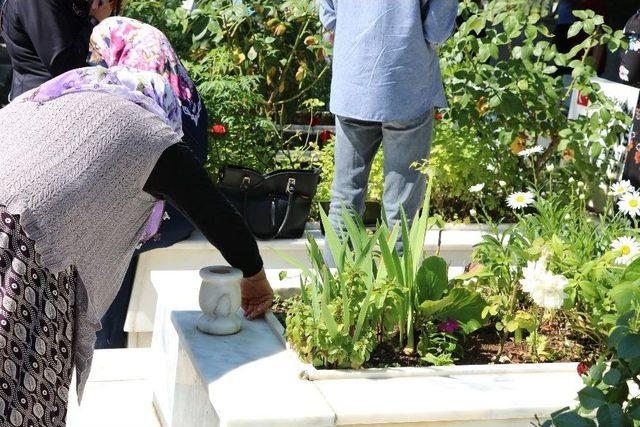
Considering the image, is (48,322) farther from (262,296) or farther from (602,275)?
(602,275)

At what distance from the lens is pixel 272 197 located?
172 inches

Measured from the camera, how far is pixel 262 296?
299 cm

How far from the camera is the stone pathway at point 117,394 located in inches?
133

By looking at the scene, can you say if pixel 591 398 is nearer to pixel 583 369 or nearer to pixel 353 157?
pixel 583 369

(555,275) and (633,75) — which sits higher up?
(555,275)

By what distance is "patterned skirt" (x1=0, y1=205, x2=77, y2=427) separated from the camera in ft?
7.30

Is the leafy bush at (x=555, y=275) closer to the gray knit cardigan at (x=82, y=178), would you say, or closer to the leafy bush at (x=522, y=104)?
the gray knit cardigan at (x=82, y=178)

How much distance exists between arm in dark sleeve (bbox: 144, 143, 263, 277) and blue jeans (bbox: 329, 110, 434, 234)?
1.50m

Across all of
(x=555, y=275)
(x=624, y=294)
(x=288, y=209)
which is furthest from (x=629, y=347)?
(x=288, y=209)

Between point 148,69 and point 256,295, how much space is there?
39.9 inches

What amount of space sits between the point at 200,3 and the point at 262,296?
276 cm

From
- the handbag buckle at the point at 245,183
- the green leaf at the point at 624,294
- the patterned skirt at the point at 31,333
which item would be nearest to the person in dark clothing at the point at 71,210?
the patterned skirt at the point at 31,333

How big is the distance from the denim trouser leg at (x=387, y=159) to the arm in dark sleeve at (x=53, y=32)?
1.06m

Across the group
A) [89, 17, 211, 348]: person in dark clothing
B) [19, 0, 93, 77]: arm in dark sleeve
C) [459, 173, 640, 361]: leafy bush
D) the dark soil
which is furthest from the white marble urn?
[19, 0, 93, 77]: arm in dark sleeve
